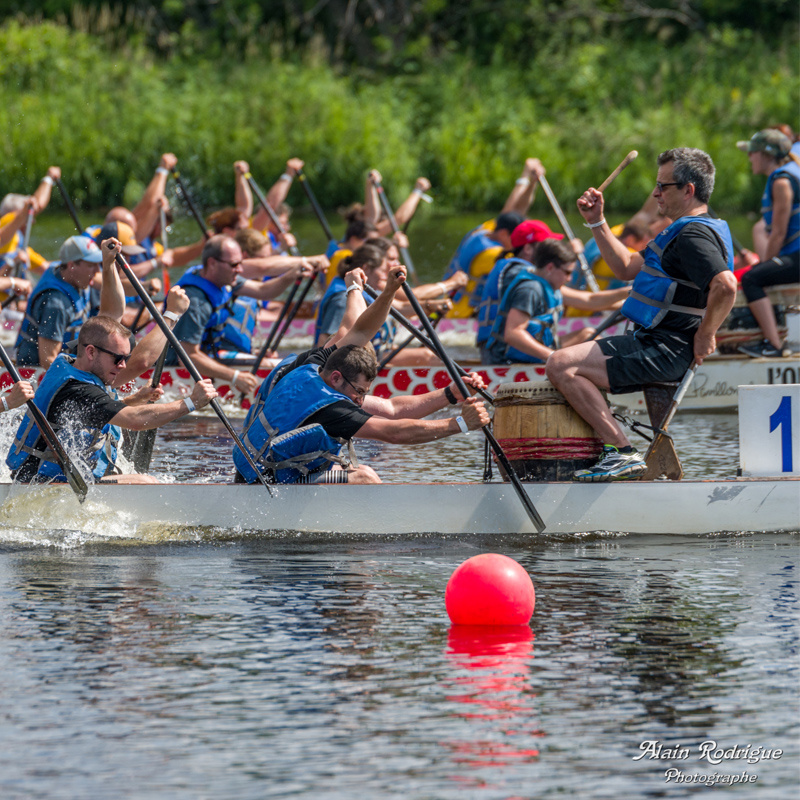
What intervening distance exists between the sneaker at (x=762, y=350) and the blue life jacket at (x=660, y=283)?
4668 millimetres

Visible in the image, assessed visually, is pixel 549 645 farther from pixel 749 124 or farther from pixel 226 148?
pixel 749 124

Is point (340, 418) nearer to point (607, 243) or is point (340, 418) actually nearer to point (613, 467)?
point (613, 467)

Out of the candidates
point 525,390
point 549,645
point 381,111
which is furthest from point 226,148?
point 549,645

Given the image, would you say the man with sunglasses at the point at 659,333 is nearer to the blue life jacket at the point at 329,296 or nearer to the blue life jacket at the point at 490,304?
the blue life jacket at the point at 329,296

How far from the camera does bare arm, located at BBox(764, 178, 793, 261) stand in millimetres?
12531

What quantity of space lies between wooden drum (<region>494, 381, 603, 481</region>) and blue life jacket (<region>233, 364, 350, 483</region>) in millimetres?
943

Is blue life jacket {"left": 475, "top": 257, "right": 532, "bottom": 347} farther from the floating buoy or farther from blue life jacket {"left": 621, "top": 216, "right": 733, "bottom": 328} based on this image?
the floating buoy

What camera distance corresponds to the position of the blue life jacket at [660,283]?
26.9 feet

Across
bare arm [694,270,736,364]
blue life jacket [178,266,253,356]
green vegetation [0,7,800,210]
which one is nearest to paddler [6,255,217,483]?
bare arm [694,270,736,364]

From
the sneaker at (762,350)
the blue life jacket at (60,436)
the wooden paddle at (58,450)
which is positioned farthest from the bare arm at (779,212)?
the wooden paddle at (58,450)

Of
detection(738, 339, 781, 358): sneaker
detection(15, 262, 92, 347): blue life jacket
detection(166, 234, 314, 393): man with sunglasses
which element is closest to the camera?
detection(15, 262, 92, 347): blue life jacket

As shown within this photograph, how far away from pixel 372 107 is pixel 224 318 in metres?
17.3

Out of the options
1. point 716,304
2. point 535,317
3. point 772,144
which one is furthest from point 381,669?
point 772,144

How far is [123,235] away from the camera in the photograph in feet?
44.0
